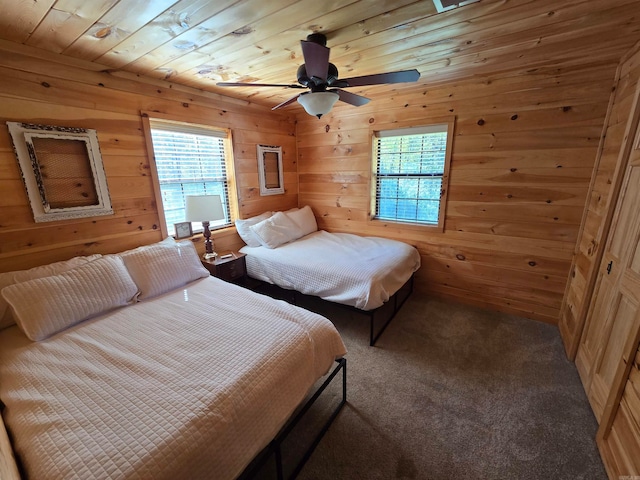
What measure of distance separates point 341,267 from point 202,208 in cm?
140

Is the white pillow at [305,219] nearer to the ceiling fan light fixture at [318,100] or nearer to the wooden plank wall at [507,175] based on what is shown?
the wooden plank wall at [507,175]

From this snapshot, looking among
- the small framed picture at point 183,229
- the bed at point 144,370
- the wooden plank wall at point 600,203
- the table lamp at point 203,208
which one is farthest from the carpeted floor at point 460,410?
the small framed picture at point 183,229

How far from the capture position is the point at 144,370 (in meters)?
1.22

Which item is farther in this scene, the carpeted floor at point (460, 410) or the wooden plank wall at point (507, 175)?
the wooden plank wall at point (507, 175)

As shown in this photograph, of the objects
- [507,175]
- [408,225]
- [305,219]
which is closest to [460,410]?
[408,225]

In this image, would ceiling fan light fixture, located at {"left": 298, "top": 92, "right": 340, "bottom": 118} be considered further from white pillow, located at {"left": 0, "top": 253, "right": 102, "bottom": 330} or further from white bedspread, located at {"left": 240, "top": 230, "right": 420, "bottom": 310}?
white pillow, located at {"left": 0, "top": 253, "right": 102, "bottom": 330}

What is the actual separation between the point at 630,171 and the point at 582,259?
0.82 meters

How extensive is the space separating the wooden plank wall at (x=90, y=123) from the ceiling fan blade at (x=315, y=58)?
168 centimetres

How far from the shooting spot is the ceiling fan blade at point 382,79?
1515 mm

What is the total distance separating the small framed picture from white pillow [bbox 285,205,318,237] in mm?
1207

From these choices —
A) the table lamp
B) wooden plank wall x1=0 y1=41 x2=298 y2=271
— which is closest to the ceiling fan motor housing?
the table lamp

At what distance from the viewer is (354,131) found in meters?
3.31

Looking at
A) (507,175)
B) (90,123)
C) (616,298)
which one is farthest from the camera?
(507,175)

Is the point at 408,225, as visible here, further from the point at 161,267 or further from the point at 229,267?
the point at 161,267
